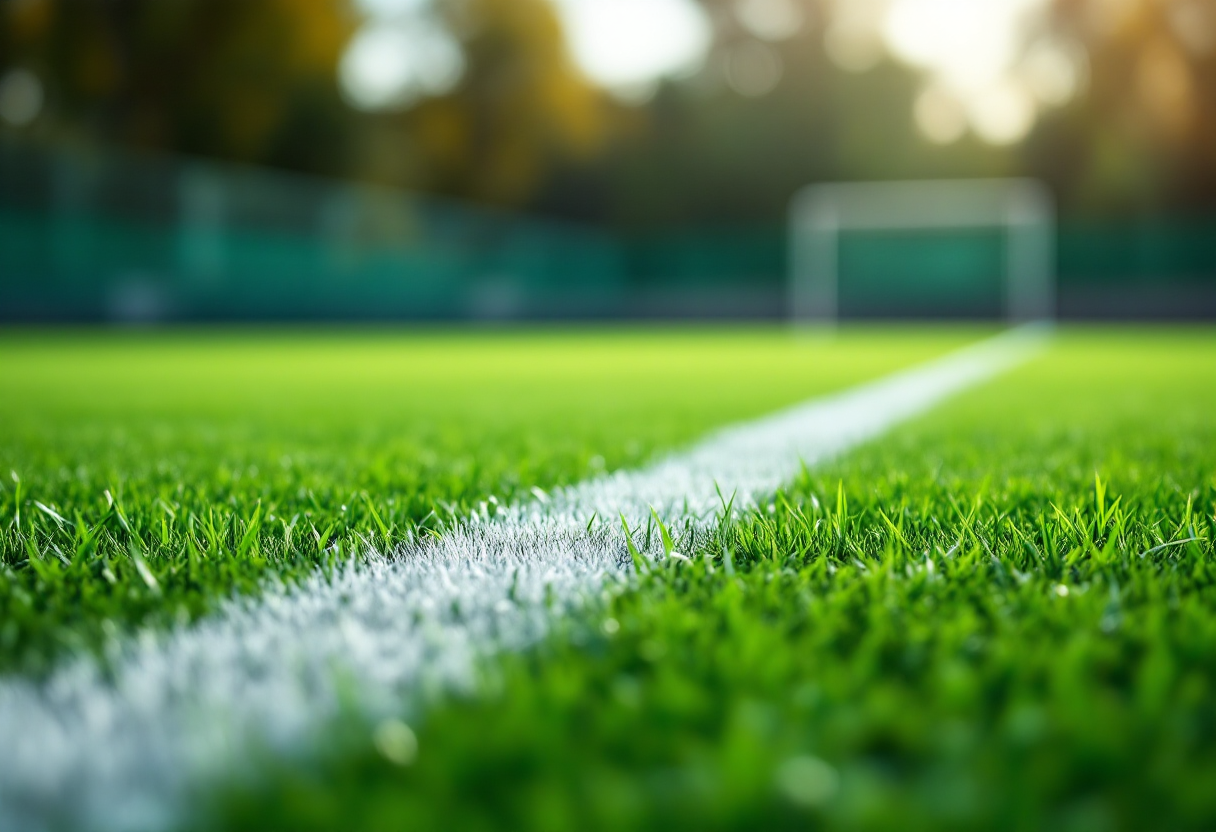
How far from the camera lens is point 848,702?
0.84 m

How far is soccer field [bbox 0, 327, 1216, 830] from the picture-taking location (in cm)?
67

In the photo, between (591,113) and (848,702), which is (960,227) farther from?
(848,702)

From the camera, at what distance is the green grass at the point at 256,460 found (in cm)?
127

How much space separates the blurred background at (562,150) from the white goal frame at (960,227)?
40 cm

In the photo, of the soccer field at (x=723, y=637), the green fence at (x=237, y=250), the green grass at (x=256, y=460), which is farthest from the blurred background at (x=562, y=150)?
the soccer field at (x=723, y=637)

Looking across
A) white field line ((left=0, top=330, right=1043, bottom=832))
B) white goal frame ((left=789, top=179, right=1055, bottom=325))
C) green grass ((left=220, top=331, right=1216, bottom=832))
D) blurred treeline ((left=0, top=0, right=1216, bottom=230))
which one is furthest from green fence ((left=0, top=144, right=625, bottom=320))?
green grass ((left=220, top=331, right=1216, bottom=832))

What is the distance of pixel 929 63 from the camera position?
2967cm

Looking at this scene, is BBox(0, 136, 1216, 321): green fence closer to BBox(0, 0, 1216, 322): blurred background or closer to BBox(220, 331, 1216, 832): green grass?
BBox(0, 0, 1216, 322): blurred background

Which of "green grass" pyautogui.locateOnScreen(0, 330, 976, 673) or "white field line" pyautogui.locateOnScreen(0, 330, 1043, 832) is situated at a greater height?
"white field line" pyautogui.locateOnScreen(0, 330, 1043, 832)

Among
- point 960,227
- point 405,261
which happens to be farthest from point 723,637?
point 960,227

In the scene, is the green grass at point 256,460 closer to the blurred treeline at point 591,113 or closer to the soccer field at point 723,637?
the soccer field at point 723,637

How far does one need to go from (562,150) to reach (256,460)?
97.4 feet

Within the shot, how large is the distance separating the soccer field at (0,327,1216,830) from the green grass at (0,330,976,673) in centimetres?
1

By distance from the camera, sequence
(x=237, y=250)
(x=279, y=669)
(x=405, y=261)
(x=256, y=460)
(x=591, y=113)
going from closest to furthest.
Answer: (x=279, y=669), (x=256, y=460), (x=237, y=250), (x=405, y=261), (x=591, y=113)
